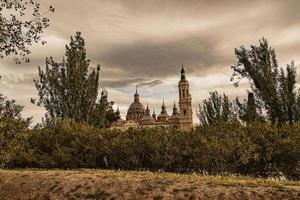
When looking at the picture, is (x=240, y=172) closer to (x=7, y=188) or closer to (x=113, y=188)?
(x=113, y=188)

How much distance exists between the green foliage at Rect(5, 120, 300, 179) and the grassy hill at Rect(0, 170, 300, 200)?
2.09m

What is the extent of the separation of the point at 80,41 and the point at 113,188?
2499 cm

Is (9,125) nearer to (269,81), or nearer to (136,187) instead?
(136,187)

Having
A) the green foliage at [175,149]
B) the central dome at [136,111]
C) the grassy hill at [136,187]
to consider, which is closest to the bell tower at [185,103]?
the central dome at [136,111]

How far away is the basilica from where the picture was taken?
4715 inches

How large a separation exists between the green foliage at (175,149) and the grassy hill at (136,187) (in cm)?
209

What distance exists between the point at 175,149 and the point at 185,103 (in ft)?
346

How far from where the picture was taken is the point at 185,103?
12606 centimetres

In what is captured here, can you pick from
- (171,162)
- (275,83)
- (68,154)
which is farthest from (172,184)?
(275,83)

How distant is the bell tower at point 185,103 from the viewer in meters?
121

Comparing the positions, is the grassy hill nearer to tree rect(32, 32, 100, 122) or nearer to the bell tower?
tree rect(32, 32, 100, 122)

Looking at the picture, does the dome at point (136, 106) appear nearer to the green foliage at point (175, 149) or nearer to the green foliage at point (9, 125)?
the green foliage at point (175, 149)

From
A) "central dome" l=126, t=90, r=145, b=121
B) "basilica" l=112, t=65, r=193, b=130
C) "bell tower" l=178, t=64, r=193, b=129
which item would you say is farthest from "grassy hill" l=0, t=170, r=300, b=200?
"central dome" l=126, t=90, r=145, b=121

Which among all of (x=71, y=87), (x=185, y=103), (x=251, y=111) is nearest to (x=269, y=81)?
(x=251, y=111)
